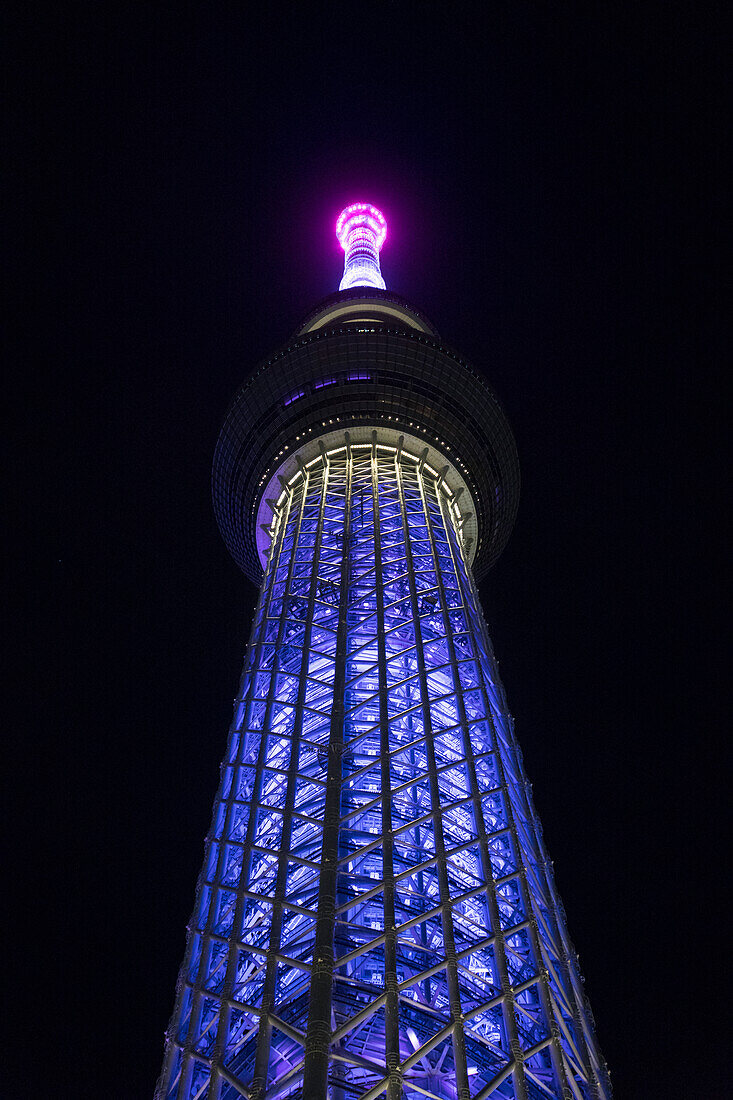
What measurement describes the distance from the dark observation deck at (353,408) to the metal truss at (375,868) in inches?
229

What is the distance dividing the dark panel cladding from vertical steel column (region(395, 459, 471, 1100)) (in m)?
8.39

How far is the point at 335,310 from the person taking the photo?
1844 inches

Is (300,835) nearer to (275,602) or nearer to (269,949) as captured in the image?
(269,949)

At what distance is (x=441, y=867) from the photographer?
19141 mm

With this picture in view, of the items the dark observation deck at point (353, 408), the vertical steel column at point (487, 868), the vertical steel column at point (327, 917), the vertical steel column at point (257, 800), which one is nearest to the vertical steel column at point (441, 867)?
the vertical steel column at point (487, 868)

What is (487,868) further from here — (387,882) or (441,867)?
(387,882)

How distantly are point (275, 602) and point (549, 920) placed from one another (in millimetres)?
13543

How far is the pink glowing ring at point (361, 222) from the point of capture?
62.5 meters

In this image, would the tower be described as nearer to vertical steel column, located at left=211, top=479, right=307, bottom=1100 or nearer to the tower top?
vertical steel column, located at left=211, top=479, right=307, bottom=1100

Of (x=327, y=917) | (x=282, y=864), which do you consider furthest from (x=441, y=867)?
(x=282, y=864)

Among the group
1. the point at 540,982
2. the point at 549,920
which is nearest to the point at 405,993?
the point at 540,982

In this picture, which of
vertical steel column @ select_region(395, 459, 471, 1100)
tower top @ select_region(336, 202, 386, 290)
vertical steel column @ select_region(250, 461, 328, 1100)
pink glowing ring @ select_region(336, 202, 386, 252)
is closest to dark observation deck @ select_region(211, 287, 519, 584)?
vertical steel column @ select_region(250, 461, 328, 1100)

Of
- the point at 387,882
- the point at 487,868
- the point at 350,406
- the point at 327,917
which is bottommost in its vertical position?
the point at 327,917

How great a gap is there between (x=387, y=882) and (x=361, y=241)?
50754mm
